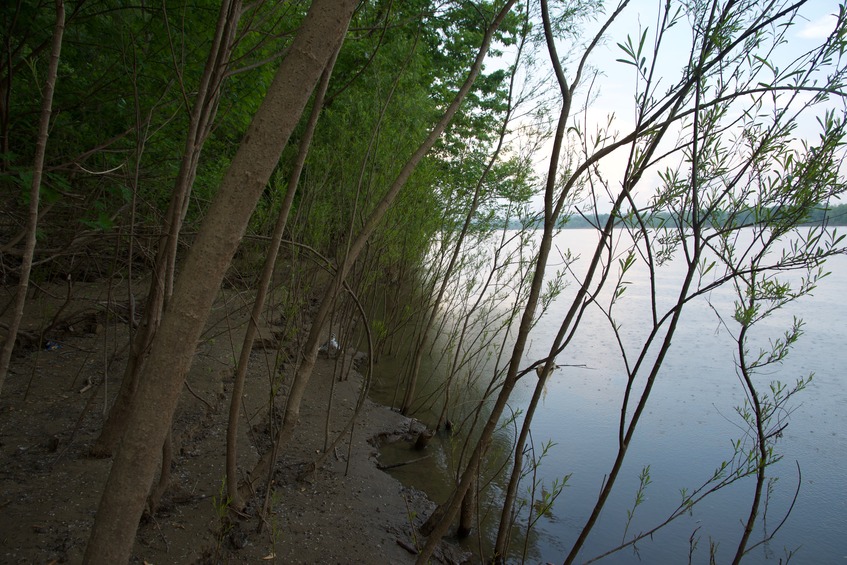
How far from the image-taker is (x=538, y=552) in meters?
4.02

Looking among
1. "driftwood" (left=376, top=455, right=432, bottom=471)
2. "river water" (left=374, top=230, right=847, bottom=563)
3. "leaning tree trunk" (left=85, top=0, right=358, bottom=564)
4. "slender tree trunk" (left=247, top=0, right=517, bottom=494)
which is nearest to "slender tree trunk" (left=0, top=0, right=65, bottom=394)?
"leaning tree trunk" (left=85, top=0, right=358, bottom=564)

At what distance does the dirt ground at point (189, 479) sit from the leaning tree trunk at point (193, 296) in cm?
111

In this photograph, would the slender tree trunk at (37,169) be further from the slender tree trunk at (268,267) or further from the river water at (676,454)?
the river water at (676,454)

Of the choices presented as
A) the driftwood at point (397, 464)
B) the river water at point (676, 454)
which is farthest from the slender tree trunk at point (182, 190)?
the driftwood at point (397, 464)

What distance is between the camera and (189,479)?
10.5ft

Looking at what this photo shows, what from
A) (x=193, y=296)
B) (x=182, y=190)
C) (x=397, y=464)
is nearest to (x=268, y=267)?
(x=182, y=190)

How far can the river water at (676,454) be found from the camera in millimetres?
4461

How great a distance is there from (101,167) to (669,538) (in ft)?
18.0

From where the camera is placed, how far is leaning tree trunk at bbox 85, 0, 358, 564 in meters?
1.17

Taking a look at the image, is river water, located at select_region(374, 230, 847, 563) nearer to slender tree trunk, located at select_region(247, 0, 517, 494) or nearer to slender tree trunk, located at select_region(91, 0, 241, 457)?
slender tree trunk, located at select_region(247, 0, 517, 494)

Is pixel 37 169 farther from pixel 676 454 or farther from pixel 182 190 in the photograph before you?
pixel 676 454

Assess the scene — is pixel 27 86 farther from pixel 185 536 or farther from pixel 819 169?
pixel 819 169

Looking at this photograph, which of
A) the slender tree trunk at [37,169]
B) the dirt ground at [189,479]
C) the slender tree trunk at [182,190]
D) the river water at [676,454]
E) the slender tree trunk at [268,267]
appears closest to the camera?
the slender tree trunk at [37,169]

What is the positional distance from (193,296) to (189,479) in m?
2.53
